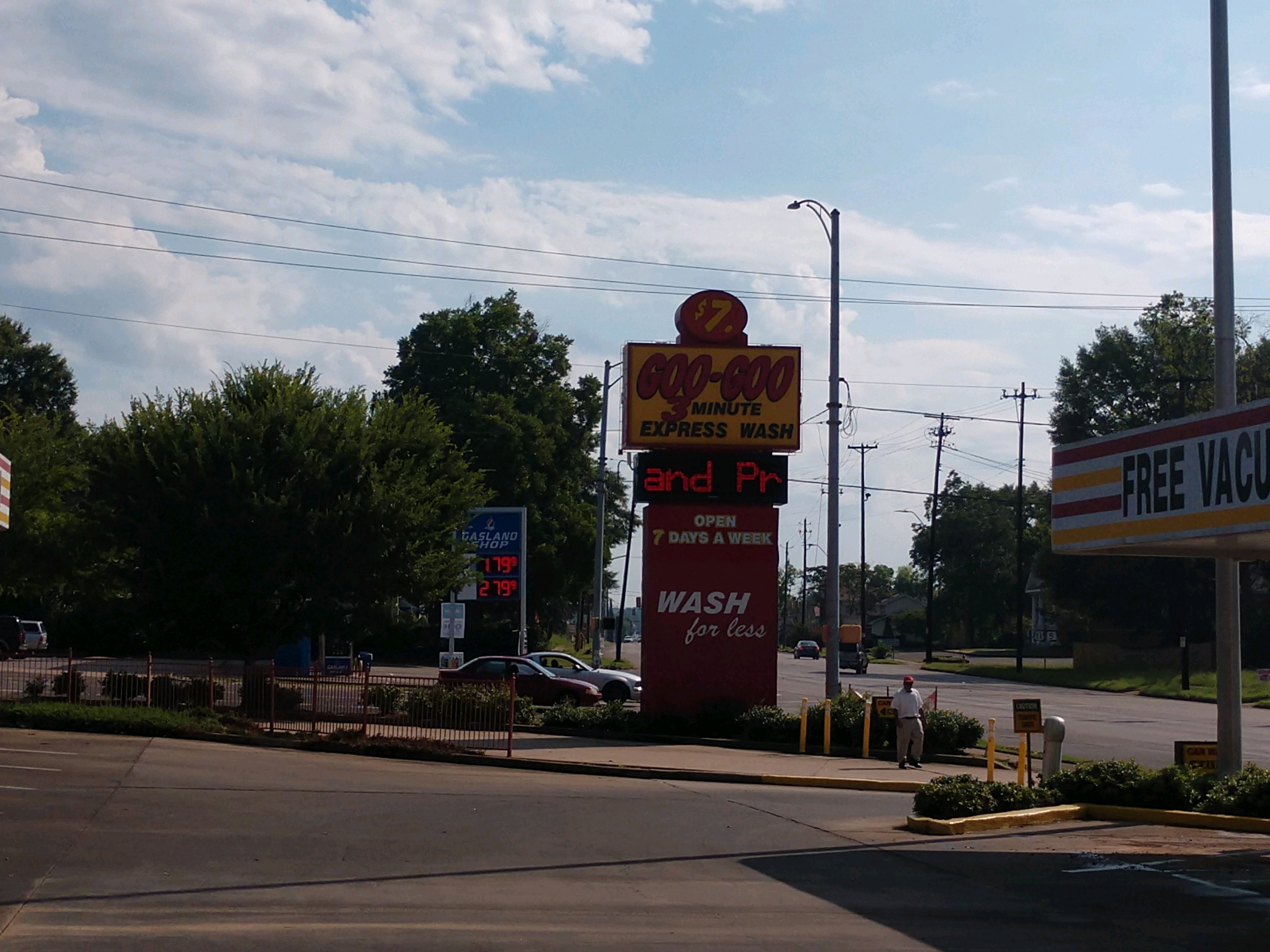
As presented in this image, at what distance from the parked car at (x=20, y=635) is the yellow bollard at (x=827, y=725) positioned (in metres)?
33.6

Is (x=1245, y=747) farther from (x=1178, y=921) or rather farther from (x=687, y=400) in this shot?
(x=1178, y=921)

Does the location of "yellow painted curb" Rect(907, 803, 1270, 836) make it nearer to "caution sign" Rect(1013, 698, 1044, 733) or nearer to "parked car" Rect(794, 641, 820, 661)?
"caution sign" Rect(1013, 698, 1044, 733)

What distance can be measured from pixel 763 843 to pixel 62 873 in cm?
653

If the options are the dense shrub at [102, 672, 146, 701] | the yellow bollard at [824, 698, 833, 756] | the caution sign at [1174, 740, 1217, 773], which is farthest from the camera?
the dense shrub at [102, 672, 146, 701]

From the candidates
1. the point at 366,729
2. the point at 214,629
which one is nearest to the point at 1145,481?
the point at 366,729

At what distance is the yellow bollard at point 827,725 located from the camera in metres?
23.5

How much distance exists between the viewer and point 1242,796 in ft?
46.6

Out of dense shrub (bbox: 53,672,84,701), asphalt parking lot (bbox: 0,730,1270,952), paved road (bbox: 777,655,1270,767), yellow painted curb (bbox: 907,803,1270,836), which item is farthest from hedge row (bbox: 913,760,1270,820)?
dense shrub (bbox: 53,672,84,701)

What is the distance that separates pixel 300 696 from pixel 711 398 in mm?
9617

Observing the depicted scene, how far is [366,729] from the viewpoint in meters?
22.9

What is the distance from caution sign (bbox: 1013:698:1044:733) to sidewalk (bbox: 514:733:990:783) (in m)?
2.26

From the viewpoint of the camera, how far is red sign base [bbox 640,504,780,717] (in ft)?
84.6

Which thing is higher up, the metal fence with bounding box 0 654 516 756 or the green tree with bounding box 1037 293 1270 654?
the green tree with bounding box 1037 293 1270 654

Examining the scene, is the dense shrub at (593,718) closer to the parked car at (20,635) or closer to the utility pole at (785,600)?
the parked car at (20,635)
